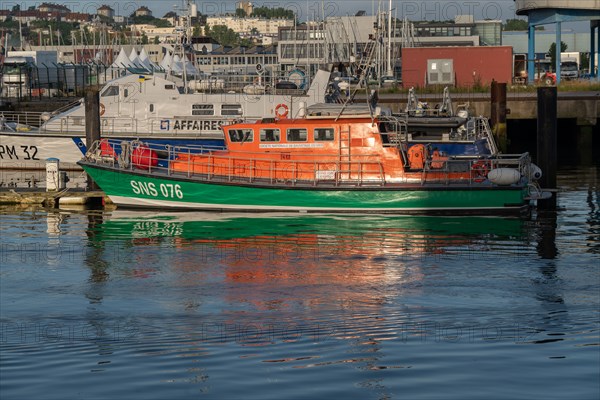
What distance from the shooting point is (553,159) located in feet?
87.3

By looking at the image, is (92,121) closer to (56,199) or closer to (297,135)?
(56,199)

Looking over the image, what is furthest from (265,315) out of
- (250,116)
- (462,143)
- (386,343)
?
(250,116)

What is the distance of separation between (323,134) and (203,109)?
36.3ft

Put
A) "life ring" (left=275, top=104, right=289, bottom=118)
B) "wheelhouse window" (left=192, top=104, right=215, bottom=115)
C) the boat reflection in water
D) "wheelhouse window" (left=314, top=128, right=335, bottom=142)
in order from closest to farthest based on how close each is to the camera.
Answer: the boat reflection in water → "wheelhouse window" (left=314, top=128, right=335, bottom=142) → "life ring" (left=275, top=104, right=289, bottom=118) → "wheelhouse window" (left=192, top=104, right=215, bottom=115)

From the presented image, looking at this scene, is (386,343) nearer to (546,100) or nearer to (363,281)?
(363,281)

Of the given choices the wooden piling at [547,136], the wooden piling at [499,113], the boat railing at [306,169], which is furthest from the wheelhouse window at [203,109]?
the wooden piling at [547,136]

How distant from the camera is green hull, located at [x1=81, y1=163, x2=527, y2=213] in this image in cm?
2545

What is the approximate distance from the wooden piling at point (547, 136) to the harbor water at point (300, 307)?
34.2 inches

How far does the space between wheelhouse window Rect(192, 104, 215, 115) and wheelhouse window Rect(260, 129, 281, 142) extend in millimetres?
10194

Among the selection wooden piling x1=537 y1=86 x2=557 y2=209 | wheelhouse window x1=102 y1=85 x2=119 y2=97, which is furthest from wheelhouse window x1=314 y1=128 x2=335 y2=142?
wheelhouse window x1=102 y1=85 x2=119 y2=97

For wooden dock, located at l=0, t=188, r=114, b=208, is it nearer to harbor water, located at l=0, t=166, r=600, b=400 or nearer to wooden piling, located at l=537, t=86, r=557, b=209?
harbor water, located at l=0, t=166, r=600, b=400

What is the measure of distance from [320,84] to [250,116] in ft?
8.95

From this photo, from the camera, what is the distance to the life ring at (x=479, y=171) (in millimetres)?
25812

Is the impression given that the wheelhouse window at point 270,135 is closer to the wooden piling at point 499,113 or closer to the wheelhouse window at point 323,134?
the wheelhouse window at point 323,134
